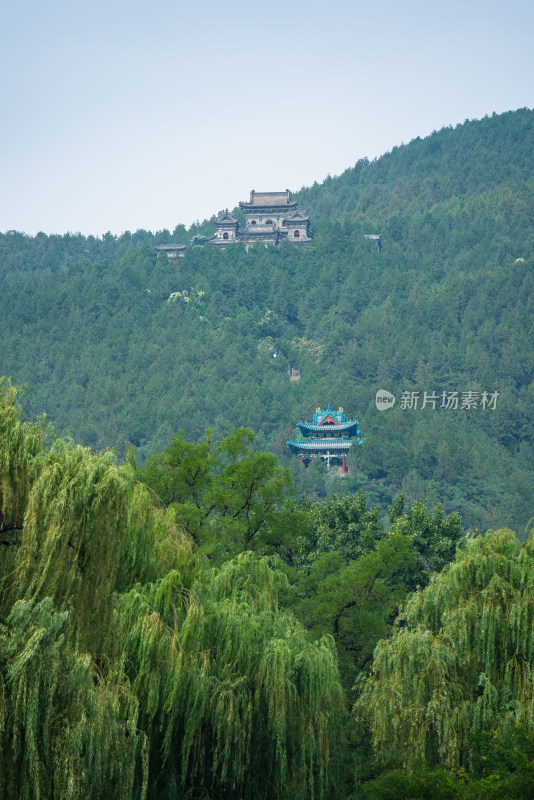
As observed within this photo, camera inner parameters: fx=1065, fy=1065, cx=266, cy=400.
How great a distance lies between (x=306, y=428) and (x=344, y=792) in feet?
177

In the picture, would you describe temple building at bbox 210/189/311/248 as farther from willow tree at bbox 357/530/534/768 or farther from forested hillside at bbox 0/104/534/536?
willow tree at bbox 357/530/534/768

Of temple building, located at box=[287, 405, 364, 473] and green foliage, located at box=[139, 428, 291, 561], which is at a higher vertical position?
green foliage, located at box=[139, 428, 291, 561]

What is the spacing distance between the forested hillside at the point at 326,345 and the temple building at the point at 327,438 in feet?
3.99

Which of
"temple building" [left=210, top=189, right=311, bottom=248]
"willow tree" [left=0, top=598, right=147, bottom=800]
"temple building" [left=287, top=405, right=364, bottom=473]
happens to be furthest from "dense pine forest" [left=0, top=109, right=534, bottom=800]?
"temple building" [left=210, top=189, right=311, bottom=248]

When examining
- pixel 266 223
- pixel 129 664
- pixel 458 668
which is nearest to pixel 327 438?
pixel 266 223

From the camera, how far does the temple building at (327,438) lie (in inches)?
2630

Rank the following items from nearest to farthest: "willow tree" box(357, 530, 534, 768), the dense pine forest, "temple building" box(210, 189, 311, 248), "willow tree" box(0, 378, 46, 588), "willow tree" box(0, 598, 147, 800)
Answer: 1. "willow tree" box(0, 598, 147, 800)
2. the dense pine forest
3. "willow tree" box(0, 378, 46, 588)
4. "willow tree" box(357, 530, 534, 768)
5. "temple building" box(210, 189, 311, 248)

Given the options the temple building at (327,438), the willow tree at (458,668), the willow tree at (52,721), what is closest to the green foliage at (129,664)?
the willow tree at (52,721)

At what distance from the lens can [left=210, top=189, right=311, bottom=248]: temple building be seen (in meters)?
99.7

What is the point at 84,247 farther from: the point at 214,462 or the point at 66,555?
the point at 66,555

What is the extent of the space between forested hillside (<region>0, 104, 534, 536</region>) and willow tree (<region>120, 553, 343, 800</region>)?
4763 centimetres

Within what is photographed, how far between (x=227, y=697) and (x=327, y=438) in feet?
184

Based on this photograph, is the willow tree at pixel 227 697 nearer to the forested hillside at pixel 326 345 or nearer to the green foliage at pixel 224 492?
the green foliage at pixel 224 492

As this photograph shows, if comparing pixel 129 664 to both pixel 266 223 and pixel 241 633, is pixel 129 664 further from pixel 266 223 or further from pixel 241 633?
pixel 266 223
